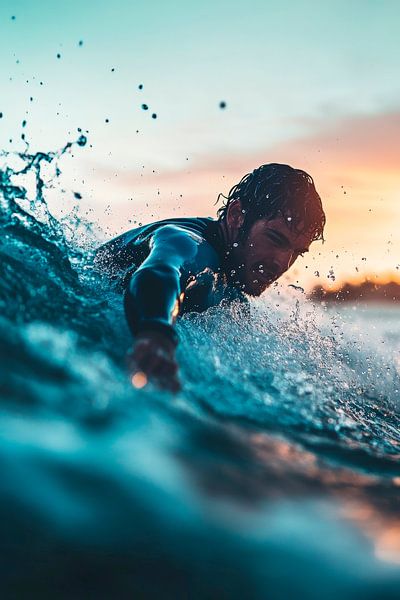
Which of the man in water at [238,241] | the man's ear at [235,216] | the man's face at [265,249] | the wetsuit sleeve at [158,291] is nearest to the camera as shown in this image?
the wetsuit sleeve at [158,291]

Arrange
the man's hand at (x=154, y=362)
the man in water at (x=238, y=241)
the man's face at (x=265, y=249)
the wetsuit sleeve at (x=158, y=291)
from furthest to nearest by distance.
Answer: the man's face at (x=265, y=249) < the man in water at (x=238, y=241) < the wetsuit sleeve at (x=158, y=291) < the man's hand at (x=154, y=362)

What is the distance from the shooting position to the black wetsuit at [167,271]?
6.39 ft

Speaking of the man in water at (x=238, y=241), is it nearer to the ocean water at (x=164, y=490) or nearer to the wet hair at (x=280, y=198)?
the wet hair at (x=280, y=198)

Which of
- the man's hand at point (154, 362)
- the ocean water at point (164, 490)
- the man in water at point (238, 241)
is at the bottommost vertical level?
the ocean water at point (164, 490)

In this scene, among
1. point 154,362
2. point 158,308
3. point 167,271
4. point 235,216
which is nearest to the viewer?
point 154,362

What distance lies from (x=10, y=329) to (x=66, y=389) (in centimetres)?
40

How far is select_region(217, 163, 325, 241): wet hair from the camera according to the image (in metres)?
3.44

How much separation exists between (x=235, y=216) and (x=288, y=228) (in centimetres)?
37

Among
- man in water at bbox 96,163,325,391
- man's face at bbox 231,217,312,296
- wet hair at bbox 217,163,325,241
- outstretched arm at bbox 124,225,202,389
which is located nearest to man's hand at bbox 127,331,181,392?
outstretched arm at bbox 124,225,202,389

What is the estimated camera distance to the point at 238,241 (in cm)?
340

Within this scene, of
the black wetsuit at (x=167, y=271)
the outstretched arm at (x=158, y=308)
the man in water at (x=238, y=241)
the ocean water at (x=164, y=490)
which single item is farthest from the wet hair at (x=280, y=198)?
the ocean water at (x=164, y=490)

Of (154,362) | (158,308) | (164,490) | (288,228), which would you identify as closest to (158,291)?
(158,308)

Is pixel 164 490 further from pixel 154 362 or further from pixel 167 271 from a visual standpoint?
pixel 167 271

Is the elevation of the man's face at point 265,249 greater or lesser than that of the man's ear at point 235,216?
lesser
